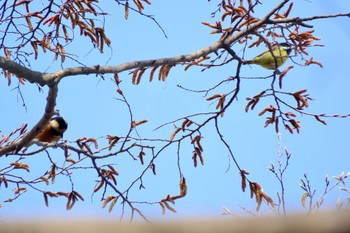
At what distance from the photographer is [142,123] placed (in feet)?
13.2

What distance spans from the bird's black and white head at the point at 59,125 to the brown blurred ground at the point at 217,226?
4579mm

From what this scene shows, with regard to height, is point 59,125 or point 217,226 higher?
point 59,125

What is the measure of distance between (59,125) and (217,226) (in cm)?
475

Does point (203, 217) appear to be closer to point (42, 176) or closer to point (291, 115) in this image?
point (291, 115)

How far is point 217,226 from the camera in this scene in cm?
127

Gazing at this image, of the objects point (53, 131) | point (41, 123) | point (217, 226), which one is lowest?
point (217, 226)

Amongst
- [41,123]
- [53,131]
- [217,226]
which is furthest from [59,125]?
[217,226]

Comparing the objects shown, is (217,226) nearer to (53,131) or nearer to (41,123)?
(41,123)

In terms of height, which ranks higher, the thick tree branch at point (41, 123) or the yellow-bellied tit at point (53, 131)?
the yellow-bellied tit at point (53, 131)

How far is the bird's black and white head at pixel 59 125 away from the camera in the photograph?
19.0ft

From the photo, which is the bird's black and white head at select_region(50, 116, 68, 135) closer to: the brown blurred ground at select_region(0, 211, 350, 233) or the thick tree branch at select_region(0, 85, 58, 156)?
the thick tree branch at select_region(0, 85, 58, 156)

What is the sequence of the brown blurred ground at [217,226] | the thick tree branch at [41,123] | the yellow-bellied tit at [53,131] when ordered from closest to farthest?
1. the brown blurred ground at [217,226]
2. the thick tree branch at [41,123]
3. the yellow-bellied tit at [53,131]

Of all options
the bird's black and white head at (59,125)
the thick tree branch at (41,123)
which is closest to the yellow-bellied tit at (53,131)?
the bird's black and white head at (59,125)

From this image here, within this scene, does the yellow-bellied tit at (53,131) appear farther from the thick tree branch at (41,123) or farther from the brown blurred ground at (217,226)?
the brown blurred ground at (217,226)
